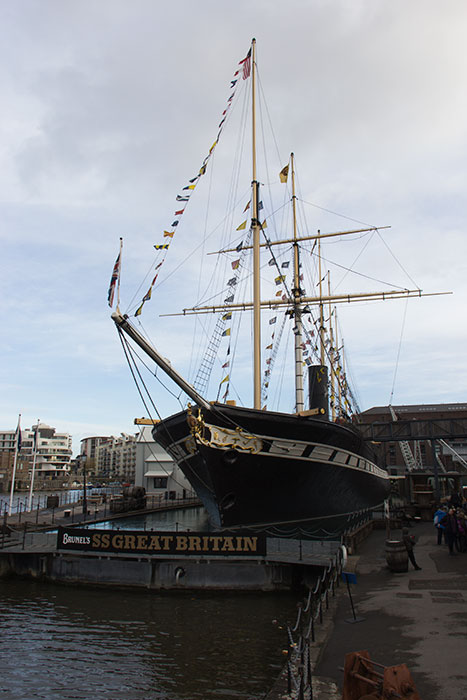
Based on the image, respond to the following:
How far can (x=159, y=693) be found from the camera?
8.34 meters

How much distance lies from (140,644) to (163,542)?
17.7ft

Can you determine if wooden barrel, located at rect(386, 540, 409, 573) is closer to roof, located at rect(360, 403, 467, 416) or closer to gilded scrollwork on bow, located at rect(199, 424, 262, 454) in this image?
gilded scrollwork on bow, located at rect(199, 424, 262, 454)

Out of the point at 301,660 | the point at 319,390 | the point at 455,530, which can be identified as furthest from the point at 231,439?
the point at 301,660

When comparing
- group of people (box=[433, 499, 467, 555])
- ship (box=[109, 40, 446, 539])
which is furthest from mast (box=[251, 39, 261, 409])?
group of people (box=[433, 499, 467, 555])

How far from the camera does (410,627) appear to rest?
8477 millimetres

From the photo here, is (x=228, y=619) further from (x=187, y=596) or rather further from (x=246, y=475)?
(x=246, y=475)

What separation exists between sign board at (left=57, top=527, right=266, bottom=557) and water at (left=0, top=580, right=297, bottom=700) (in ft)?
4.23

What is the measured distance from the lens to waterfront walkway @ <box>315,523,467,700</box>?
6.43 metres

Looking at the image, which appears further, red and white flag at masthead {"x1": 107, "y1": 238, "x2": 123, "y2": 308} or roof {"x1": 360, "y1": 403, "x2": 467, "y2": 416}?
roof {"x1": 360, "y1": 403, "x2": 467, "y2": 416}

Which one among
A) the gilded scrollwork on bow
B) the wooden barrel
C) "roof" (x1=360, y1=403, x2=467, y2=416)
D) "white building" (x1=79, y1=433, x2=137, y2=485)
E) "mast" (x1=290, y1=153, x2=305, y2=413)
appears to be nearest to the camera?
the wooden barrel

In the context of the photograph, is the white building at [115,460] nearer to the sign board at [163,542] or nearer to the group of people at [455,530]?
the sign board at [163,542]

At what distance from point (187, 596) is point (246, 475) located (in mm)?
5023

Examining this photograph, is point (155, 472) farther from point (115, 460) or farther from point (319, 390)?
point (115, 460)

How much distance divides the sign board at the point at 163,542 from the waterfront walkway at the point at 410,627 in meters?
3.45
